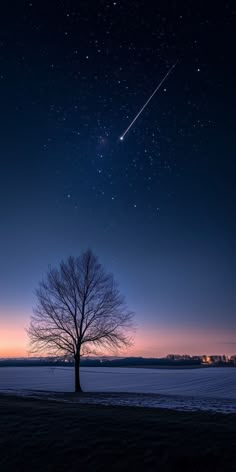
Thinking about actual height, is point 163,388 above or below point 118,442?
below

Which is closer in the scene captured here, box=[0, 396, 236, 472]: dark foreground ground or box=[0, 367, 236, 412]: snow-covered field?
box=[0, 396, 236, 472]: dark foreground ground

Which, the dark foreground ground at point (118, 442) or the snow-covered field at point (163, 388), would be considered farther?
the snow-covered field at point (163, 388)

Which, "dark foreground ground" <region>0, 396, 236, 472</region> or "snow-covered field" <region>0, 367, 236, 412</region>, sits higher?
"dark foreground ground" <region>0, 396, 236, 472</region>

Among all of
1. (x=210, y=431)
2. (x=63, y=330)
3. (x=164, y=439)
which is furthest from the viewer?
(x=63, y=330)

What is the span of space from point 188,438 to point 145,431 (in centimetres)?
147

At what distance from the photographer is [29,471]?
27.3 feet

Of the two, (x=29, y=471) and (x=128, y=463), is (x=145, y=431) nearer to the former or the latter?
(x=128, y=463)

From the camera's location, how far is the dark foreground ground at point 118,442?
8.09m

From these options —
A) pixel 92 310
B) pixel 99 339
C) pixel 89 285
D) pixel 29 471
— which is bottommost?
pixel 29 471

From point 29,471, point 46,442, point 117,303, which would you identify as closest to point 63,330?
point 117,303

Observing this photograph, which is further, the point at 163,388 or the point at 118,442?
the point at 163,388

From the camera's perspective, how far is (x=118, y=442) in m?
9.54

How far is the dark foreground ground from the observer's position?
8094 millimetres

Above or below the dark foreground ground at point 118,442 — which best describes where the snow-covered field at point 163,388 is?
below
